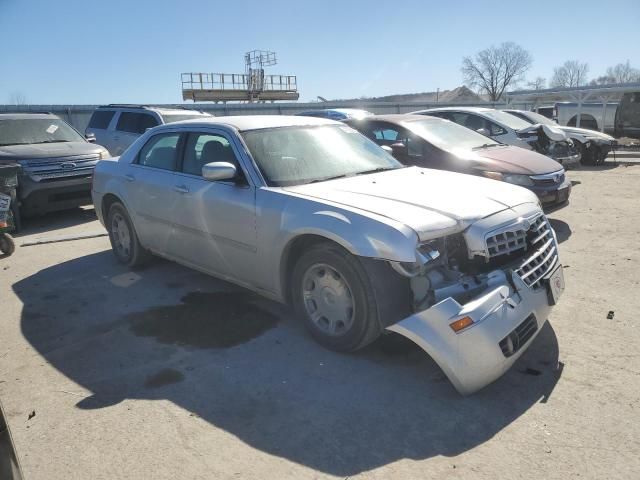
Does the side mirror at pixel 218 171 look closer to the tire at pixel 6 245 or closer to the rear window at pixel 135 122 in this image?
the tire at pixel 6 245

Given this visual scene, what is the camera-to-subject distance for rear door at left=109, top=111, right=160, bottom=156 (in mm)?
10984

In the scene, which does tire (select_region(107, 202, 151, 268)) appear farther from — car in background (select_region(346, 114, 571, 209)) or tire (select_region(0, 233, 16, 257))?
car in background (select_region(346, 114, 571, 209))

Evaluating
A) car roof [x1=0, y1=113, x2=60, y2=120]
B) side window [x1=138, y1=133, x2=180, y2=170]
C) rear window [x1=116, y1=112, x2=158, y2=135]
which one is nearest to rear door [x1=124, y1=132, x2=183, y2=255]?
side window [x1=138, y1=133, x2=180, y2=170]

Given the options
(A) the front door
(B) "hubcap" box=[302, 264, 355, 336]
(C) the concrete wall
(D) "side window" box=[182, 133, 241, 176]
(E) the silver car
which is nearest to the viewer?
(E) the silver car

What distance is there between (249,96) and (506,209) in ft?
140

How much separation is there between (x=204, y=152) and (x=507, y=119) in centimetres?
869

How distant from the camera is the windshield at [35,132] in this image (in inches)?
346

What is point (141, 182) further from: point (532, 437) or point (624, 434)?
point (624, 434)

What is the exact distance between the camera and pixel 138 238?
544 centimetres

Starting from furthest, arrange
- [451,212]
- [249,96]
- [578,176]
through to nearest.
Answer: [249,96] < [578,176] < [451,212]

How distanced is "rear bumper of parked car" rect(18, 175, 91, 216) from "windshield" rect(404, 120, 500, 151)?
5424 mm

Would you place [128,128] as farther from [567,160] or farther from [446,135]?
[567,160]

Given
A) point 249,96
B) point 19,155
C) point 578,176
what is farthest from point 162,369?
point 249,96

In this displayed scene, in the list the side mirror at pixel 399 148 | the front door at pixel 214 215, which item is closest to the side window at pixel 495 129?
the side mirror at pixel 399 148
